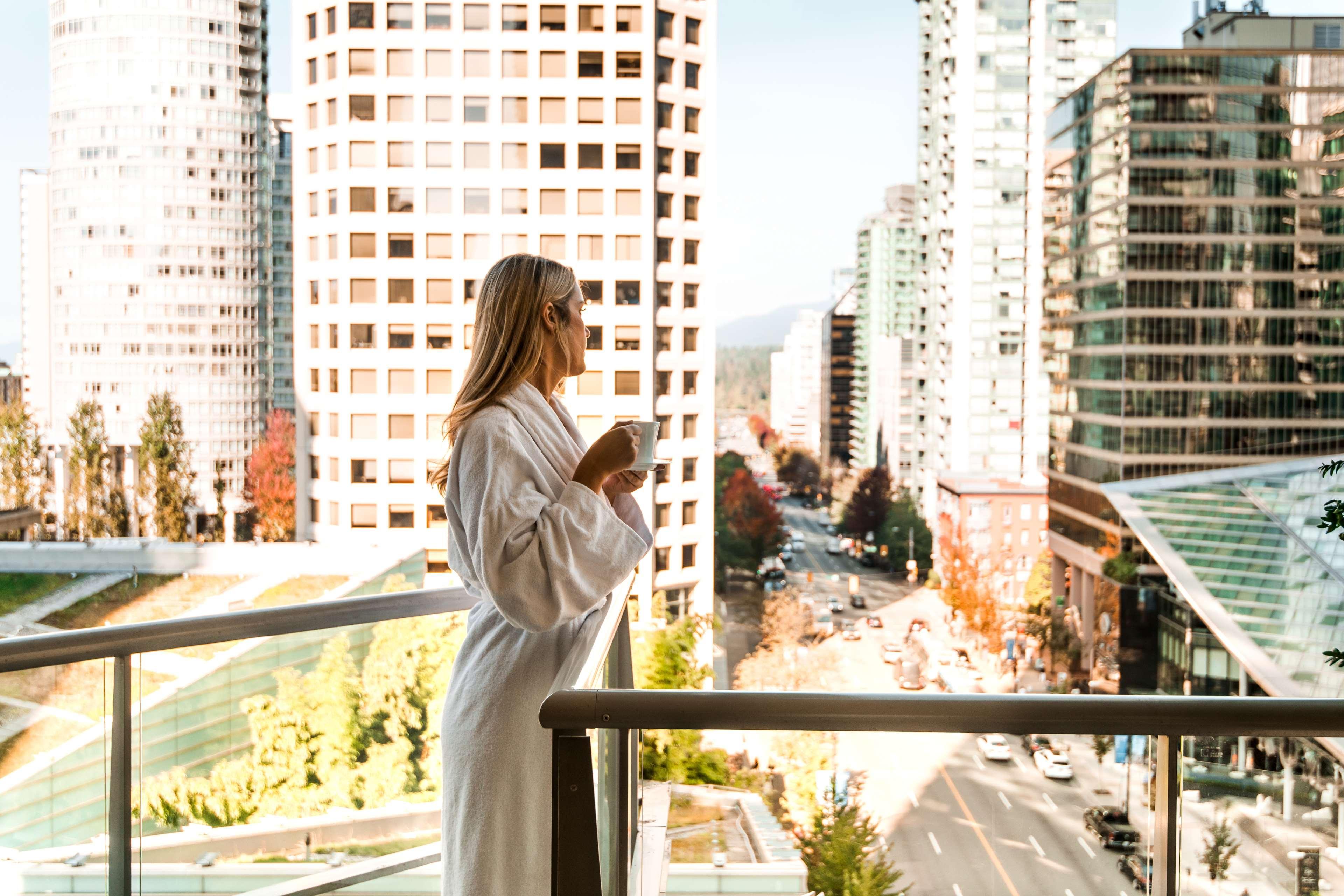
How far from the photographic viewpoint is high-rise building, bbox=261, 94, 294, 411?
4153cm

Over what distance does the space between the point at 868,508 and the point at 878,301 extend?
32.1ft

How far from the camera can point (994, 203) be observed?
42219 mm

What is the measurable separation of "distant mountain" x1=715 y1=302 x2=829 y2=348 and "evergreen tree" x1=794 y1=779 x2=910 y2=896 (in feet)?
132

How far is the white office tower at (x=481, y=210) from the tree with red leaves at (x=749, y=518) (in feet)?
9.59

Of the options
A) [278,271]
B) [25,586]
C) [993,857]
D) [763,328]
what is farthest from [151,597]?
[993,857]

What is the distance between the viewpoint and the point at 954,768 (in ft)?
3.70

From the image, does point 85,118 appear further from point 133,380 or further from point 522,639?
point 522,639

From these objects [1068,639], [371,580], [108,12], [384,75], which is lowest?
[1068,639]

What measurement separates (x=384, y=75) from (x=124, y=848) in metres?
34.2

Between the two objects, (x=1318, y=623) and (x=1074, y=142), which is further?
(x=1074, y=142)

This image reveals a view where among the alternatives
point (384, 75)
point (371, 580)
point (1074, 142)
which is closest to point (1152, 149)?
point (1074, 142)

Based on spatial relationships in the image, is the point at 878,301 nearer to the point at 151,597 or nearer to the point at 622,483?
the point at 151,597

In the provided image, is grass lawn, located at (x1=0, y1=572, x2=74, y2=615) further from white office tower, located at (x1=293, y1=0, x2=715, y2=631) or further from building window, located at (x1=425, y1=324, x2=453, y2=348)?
building window, located at (x1=425, y1=324, x2=453, y2=348)

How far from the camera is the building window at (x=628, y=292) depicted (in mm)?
33094
